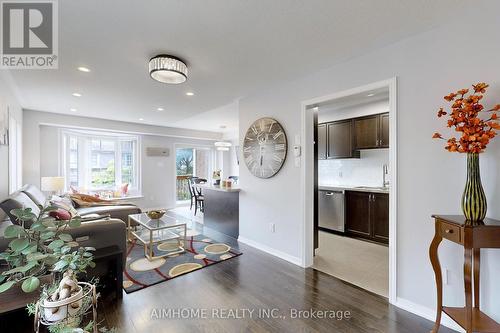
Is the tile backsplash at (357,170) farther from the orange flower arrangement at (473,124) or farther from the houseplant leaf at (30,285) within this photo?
the houseplant leaf at (30,285)

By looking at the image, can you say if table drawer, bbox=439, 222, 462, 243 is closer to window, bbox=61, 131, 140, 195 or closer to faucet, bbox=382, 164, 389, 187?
faucet, bbox=382, 164, 389, 187

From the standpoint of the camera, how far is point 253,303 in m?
2.12

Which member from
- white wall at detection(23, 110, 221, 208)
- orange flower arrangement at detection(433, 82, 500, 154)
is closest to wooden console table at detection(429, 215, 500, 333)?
orange flower arrangement at detection(433, 82, 500, 154)

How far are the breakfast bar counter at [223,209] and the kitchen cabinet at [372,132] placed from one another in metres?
2.35

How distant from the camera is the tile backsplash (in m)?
4.16

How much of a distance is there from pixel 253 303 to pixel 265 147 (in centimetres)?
204

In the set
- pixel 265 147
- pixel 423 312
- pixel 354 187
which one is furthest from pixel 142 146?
pixel 423 312

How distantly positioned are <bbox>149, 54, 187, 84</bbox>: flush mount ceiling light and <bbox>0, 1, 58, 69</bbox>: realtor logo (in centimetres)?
77

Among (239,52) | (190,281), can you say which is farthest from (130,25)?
(190,281)

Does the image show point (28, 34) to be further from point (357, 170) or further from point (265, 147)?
point (357, 170)

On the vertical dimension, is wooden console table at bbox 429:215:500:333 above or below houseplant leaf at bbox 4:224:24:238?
below

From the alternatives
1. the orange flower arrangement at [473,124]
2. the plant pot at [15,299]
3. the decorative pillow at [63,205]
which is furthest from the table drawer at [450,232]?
the decorative pillow at [63,205]

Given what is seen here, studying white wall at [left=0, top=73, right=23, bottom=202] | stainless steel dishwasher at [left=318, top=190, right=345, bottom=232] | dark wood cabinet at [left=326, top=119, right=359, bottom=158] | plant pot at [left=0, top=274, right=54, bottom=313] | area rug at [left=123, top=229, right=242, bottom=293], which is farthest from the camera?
dark wood cabinet at [left=326, top=119, right=359, bottom=158]

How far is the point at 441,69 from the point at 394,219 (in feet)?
4.33
